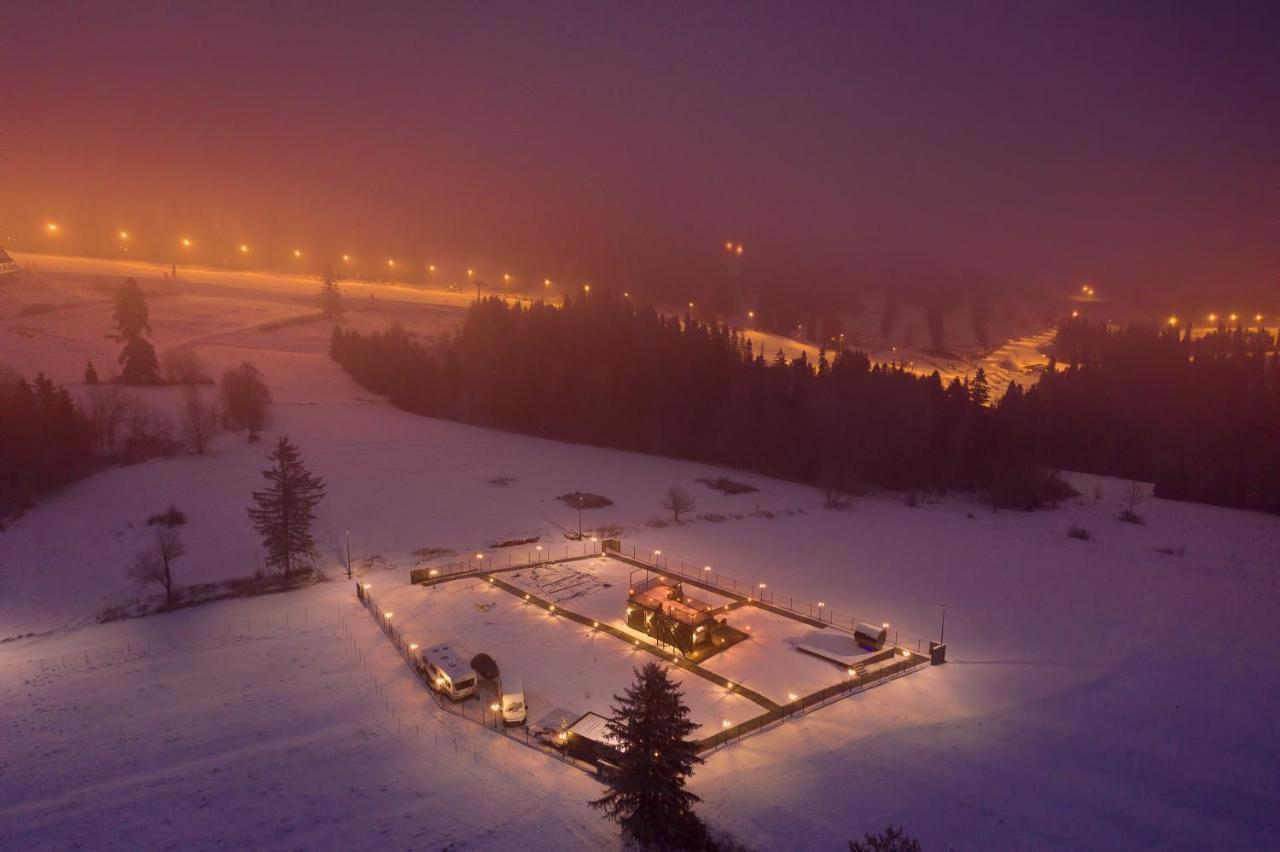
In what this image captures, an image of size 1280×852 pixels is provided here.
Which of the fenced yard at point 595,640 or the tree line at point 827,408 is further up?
the tree line at point 827,408

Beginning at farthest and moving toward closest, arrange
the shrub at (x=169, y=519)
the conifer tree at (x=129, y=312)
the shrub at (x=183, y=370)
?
the shrub at (x=183, y=370)
the conifer tree at (x=129, y=312)
the shrub at (x=169, y=519)

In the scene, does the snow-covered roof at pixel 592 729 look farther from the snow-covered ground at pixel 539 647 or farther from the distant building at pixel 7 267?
the distant building at pixel 7 267

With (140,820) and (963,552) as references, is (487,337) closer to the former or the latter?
(963,552)

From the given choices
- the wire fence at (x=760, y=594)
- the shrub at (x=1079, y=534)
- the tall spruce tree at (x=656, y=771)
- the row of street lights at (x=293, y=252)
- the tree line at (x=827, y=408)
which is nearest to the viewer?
the tall spruce tree at (x=656, y=771)

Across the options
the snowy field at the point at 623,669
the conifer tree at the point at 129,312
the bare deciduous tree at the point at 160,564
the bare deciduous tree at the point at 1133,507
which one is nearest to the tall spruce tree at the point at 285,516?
the snowy field at the point at 623,669

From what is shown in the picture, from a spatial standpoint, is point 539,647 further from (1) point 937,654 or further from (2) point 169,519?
(2) point 169,519

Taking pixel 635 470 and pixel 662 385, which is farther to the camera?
pixel 662 385

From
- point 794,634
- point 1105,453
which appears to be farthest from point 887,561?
point 1105,453
